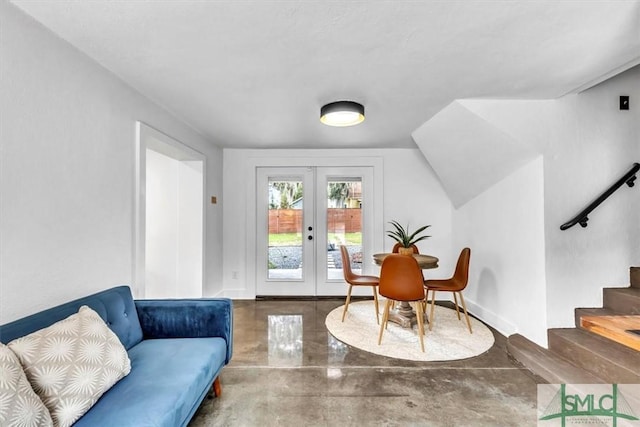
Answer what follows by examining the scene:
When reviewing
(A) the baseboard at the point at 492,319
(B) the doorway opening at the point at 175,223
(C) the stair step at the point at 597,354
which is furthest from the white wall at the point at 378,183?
(C) the stair step at the point at 597,354

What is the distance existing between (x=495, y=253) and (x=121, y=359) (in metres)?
3.32

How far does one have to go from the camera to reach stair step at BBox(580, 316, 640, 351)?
1091 mm

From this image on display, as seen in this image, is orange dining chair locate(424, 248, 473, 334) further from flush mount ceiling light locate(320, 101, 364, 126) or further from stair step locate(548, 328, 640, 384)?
flush mount ceiling light locate(320, 101, 364, 126)

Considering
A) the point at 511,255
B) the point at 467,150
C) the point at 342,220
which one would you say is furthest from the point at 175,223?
the point at 511,255

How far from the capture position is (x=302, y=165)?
4.11 metres

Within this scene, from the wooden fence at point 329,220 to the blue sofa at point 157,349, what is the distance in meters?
2.34

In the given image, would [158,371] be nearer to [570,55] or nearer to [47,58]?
[47,58]

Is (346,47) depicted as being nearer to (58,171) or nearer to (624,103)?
(58,171)

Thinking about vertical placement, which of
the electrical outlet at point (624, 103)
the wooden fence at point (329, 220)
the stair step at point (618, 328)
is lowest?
the stair step at point (618, 328)

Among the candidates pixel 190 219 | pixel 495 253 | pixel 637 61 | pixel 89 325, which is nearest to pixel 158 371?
pixel 89 325

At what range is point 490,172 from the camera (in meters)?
2.91

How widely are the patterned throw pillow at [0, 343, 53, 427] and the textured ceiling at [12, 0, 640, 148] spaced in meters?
1.54

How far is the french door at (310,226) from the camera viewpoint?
13.5 ft

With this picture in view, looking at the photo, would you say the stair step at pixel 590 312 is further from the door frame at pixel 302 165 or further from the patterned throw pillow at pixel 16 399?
the patterned throw pillow at pixel 16 399
